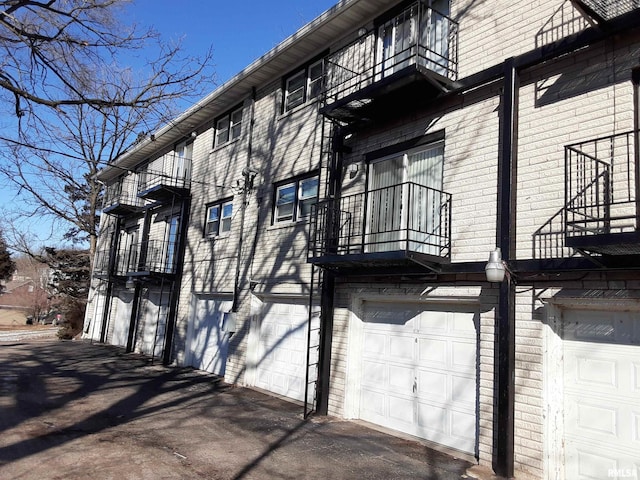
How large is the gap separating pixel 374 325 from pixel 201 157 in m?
9.35

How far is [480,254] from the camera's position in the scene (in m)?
6.99

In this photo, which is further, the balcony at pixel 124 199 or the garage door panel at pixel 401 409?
the balcony at pixel 124 199

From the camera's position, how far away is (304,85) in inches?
459

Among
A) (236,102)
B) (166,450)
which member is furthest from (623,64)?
(236,102)

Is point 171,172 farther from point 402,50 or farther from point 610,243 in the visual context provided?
point 610,243

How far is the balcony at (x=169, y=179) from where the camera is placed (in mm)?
15781

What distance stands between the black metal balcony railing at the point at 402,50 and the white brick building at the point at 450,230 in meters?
0.05

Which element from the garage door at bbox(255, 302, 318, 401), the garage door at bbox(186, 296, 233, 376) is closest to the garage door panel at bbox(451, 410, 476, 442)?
the garage door at bbox(255, 302, 318, 401)

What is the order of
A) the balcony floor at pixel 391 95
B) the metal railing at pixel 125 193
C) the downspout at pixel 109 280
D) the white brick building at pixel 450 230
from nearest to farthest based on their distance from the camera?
the white brick building at pixel 450 230 → the balcony floor at pixel 391 95 → the metal railing at pixel 125 193 → the downspout at pixel 109 280

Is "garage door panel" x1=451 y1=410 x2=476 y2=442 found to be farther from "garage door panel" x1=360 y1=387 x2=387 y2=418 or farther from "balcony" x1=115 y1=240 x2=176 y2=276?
"balcony" x1=115 y1=240 x2=176 y2=276

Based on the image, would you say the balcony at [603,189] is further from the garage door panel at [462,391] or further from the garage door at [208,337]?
the garage door at [208,337]

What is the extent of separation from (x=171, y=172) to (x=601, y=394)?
598 inches

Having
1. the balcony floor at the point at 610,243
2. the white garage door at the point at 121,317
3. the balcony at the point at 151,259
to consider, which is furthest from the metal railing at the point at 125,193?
the balcony floor at the point at 610,243

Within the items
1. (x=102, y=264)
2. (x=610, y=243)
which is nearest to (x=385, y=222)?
(x=610, y=243)
